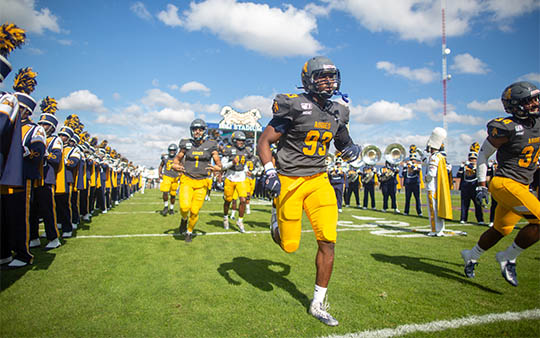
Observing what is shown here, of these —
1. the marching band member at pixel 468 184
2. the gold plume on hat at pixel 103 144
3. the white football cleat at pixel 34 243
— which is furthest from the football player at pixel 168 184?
the marching band member at pixel 468 184

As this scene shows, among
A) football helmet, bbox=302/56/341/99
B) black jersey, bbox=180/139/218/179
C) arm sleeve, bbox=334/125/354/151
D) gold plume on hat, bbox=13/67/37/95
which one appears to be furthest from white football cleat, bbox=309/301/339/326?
gold plume on hat, bbox=13/67/37/95

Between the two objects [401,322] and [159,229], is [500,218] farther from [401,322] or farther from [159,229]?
[159,229]

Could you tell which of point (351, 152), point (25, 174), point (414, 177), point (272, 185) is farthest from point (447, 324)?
point (414, 177)

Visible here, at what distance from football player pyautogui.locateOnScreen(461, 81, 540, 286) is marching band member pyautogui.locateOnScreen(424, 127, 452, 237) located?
11.4 ft

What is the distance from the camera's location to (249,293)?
145 inches

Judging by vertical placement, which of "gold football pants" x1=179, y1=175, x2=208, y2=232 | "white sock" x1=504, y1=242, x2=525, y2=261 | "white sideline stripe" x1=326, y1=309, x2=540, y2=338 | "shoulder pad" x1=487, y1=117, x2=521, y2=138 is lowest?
"white sideline stripe" x1=326, y1=309, x2=540, y2=338

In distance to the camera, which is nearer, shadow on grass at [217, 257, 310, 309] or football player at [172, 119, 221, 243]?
shadow on grass at [217, 257, 310, 309]

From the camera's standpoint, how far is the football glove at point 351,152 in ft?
12.6

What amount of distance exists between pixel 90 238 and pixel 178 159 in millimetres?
2525

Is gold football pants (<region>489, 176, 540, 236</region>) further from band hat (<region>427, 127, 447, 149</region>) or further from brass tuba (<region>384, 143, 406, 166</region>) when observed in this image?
brass tuba (<region>384, 143, 406, 166</region>)

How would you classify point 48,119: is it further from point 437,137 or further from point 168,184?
point 437,137

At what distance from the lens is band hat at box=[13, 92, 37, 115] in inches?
156

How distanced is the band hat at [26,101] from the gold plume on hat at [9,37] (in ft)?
3.80

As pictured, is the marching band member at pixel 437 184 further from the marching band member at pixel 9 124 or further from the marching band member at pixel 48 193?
the marching band member at pixel 48 193
